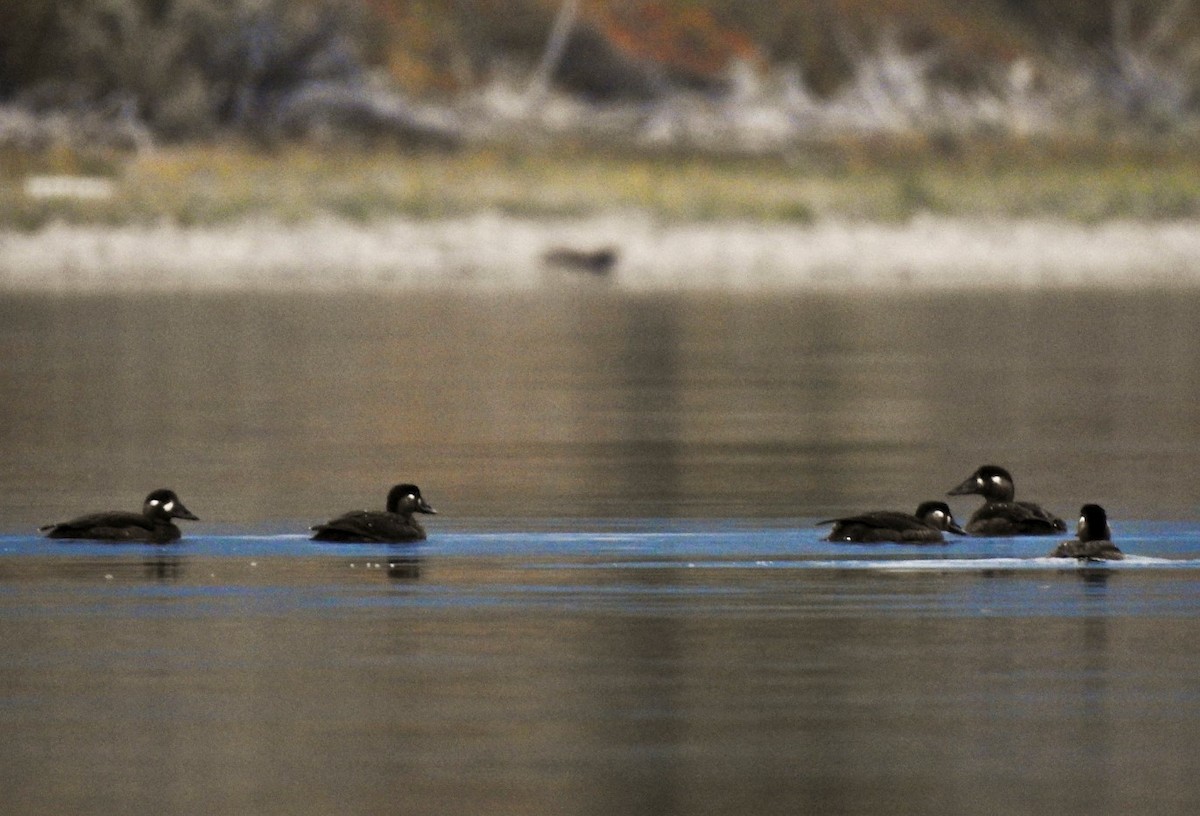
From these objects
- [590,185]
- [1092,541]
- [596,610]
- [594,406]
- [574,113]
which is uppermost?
[574,113]

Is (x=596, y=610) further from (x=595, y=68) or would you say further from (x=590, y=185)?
(x=595, y=68)

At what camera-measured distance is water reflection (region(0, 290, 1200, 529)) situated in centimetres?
1716

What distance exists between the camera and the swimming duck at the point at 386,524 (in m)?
14.0

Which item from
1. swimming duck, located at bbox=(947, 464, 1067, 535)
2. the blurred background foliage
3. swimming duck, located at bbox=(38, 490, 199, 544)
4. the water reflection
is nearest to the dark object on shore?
the blurred background foliage

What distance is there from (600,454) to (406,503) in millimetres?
5329

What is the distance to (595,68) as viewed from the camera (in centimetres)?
6112

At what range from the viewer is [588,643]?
36.4 ft

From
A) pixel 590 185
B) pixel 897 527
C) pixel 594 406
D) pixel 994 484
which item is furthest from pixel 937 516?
pixel 590 185

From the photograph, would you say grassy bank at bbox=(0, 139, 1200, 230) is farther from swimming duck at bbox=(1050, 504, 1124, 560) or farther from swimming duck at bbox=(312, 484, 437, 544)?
swimming duck at bbox=(1050, 504, 1124, 560)

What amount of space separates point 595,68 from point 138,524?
47655mm

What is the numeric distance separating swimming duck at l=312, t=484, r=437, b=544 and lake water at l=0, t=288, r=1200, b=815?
87 mm

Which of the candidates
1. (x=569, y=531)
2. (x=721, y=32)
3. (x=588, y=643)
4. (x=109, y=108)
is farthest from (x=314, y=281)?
(x=588, y=643)

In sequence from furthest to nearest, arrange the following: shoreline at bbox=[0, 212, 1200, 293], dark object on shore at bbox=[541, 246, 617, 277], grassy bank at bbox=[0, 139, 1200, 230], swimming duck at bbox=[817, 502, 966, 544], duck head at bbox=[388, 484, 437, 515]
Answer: grassy bank at bbox=[0, 139, 1200, 230]
dark object on shore at bbox=[541, 246, 617, 277]
shoreline at bbox=[0, 212, 1200, 293]
duck head at bbox=[388, 484, 437, 515]
swimming duck at bbox=[817, 502, 966, 544]

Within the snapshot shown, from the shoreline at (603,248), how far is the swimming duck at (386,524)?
32717mm
